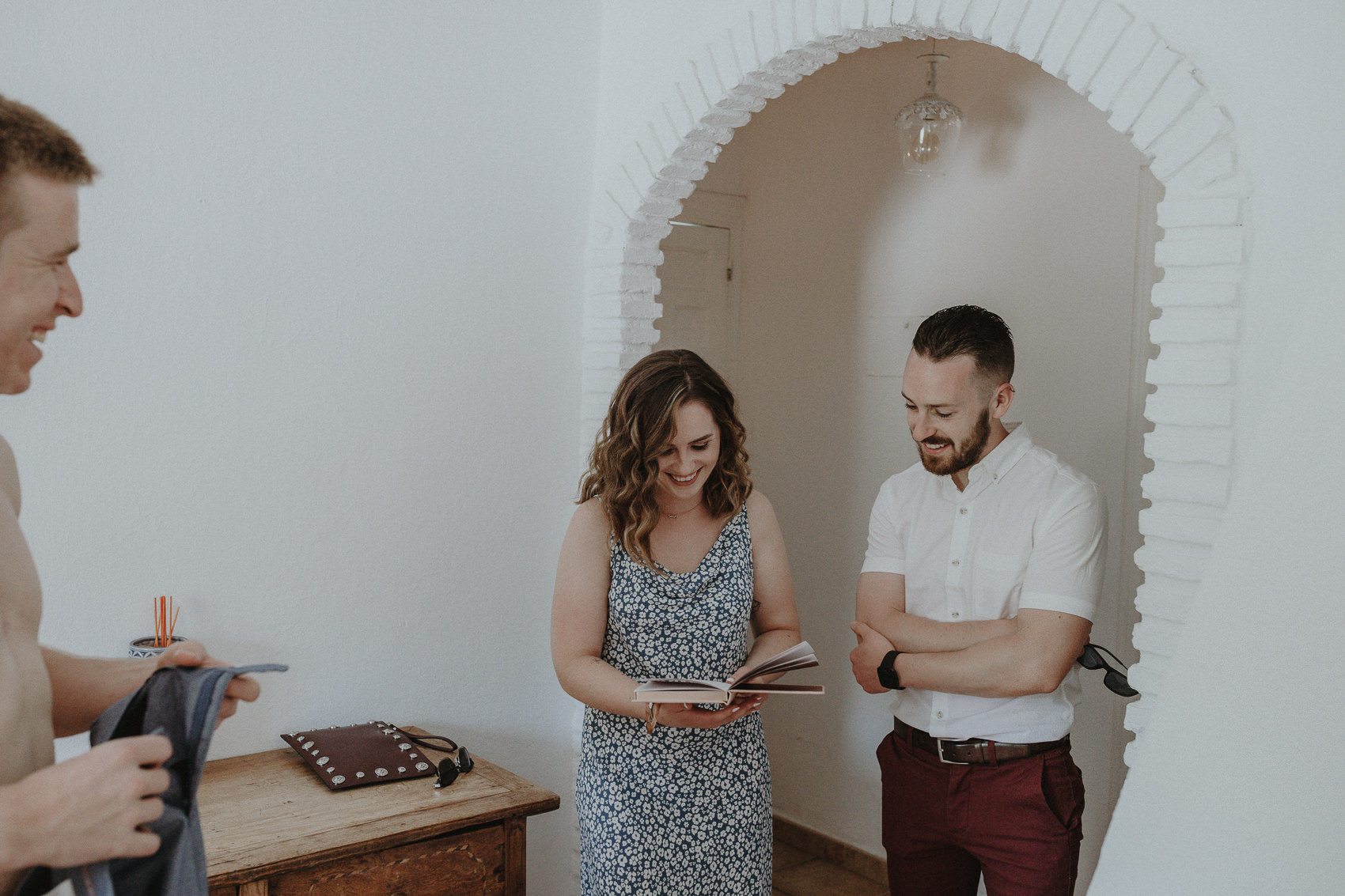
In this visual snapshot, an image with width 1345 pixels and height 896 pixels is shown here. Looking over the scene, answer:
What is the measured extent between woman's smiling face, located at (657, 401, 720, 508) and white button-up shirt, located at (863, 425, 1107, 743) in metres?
0.53

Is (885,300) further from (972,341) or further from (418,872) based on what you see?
(418,872)

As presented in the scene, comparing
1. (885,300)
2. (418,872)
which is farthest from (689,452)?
(885,300)

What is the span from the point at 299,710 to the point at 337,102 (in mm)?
1596

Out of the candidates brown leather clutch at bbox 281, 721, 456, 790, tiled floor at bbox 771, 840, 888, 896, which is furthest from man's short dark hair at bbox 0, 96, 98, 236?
tiled floor at bbox 771, 840, 888, 896

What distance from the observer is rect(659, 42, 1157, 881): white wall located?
3.31 metres

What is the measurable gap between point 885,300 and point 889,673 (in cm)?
202

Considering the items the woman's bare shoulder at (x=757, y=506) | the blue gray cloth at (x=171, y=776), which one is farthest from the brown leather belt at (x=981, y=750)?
the blue gray cloth at (x=171, y=776)

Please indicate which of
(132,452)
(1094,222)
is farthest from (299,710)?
(1094,222)

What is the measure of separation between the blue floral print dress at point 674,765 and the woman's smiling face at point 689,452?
0.17 m

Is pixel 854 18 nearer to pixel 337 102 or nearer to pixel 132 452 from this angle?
pixel 337 102

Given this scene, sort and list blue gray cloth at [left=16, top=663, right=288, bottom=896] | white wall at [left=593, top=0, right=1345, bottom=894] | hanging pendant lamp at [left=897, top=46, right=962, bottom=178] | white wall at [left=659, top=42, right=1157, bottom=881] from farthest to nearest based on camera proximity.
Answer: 1. hanging pendant lamp at [left=897, top=46, right=962, bottom=178]
2. white wall at [left=659, top=42, right=1157, bottom=881]
3. blue gray cloth at [left=16, top=663, right=288, bottom=896]
4. white wall at [left=593, top=0, right=1345, bottom=894]

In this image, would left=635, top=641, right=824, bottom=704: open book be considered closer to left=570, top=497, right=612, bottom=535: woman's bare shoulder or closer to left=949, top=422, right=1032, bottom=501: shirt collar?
left=570, top=497, right=612, bottom=535: woman's bare shoulder

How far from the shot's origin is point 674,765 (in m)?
2.20

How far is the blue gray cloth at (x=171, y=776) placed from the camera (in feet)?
3.72
